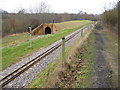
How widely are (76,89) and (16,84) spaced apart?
10.5ft

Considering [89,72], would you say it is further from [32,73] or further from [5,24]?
[5,24]

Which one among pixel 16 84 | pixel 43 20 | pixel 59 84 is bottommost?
pixel 16 84

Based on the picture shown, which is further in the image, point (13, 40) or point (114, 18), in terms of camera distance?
point (13, 40)

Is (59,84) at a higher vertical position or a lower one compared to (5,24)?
lower

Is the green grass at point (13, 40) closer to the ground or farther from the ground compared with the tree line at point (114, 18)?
closer to the ground

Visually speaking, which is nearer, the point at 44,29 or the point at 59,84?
the point at 59,84

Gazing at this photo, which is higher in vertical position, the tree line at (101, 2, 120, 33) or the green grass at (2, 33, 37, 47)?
the tree line at (101, 2, 120, 33)

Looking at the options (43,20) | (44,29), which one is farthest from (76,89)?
(43,20)

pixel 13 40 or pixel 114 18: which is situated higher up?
pixel 114 18

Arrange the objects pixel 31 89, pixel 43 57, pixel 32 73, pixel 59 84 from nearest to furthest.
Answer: pixel 59 84 → pixel 31 89 → pixel 32 73 → pixel 43 57

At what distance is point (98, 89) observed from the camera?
5.44m

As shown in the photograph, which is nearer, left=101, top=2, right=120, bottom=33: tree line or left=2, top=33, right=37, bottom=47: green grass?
left=101, top=2, right=120, bottom=33: tree line

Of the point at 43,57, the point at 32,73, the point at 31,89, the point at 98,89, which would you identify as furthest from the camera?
the point at 43,57

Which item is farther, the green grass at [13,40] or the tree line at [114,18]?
the green grass at [13,40]
